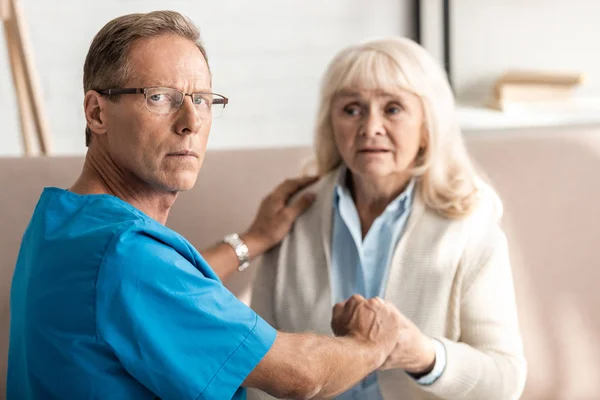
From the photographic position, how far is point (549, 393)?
6.86 ft

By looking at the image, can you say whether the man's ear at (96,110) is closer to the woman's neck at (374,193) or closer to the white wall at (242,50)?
the woman's neck at (374,193)

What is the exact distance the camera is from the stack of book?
3.13m

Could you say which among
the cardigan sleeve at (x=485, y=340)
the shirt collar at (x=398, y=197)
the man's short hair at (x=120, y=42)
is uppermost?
the man's short hair at (x=120, y=42)

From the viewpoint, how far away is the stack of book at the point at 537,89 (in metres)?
3.13

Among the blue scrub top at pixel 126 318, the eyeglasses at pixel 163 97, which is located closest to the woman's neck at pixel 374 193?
the eyeglasses at pixel 163 97

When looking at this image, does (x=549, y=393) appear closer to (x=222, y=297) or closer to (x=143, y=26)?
(x=222, y=297)

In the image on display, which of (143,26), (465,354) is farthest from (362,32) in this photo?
(143,26)

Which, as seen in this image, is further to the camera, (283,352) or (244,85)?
(244,85)

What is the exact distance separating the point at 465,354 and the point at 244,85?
2046 mm

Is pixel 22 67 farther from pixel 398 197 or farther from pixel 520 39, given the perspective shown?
pixel 520 39

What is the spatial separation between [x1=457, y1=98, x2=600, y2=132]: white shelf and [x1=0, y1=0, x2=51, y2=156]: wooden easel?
145 cm

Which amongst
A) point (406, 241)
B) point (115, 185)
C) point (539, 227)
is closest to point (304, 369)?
point (115, 185)

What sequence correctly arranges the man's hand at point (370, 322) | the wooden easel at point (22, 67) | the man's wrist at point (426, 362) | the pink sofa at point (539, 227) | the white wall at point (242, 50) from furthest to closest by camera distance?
the white wall at point (242, 50), the wooden easel at point (22, 67), the pink sofa at point (539, 227), the man's wrist at point (426, 362), the man's hand at point (370, 322)

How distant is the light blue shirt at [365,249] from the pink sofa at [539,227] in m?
0.32
